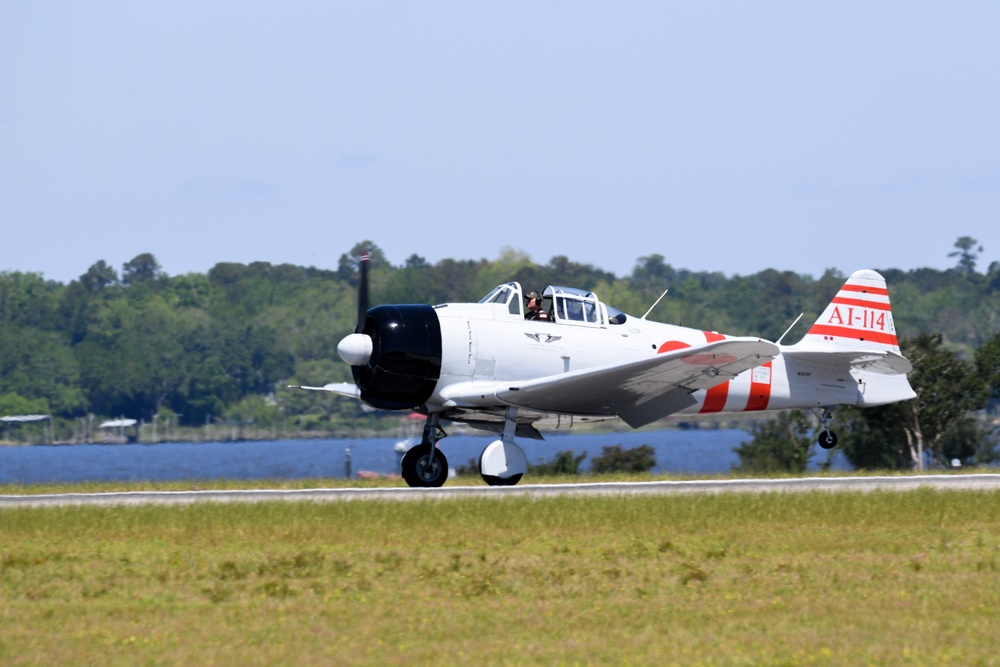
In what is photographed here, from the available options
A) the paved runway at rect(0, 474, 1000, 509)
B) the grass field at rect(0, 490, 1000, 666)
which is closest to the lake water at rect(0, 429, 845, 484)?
the paved runway at rect(0, 474, 1000, 509)

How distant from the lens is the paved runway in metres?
14.3

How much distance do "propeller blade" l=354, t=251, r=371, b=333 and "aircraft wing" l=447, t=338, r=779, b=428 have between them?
1.49 metres

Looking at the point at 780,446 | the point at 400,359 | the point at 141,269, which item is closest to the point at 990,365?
the point at 780,446

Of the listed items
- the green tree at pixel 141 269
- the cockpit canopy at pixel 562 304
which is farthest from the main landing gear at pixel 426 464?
the green tree at pixel 141 269

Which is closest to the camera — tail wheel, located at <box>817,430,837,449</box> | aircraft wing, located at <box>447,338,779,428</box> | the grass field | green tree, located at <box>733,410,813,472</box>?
the grass field

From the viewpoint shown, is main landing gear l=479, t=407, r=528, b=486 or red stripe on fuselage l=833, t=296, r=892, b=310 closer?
main landing gear l=479, t=407, r=528, b=486

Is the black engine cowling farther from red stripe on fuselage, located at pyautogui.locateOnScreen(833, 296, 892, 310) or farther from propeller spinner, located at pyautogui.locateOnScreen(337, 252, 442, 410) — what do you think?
red stripe on fuselage, located at pyautogui.locateOnScreen(833, 296, 892, 310)

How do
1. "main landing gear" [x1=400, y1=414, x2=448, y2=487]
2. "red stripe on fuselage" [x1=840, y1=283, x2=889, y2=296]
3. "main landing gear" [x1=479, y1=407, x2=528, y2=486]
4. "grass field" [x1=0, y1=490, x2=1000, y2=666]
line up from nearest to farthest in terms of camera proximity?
"grass field" [x1=0, y1=490, x2=1000, y2=666], "main landing gear" [x1=479, y1=407, x2=528, y2=486], "main landing gear" [x1=400, y1=414, x2=448, y2=487], "red stripe on fuselage" [x1=840, y1=283, x2=889, y2=296]

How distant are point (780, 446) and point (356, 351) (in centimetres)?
1572

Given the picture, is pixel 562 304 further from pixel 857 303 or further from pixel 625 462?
pixel 625 462

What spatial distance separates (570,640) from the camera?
770 centimetres

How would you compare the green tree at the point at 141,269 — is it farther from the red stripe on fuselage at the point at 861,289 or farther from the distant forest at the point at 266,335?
the red stripe on fuselage at the point at 861,289

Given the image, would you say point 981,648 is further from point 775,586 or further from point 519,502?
point 519,502

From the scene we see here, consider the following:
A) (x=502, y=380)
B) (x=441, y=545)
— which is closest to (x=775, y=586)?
(x=441, y=545)
